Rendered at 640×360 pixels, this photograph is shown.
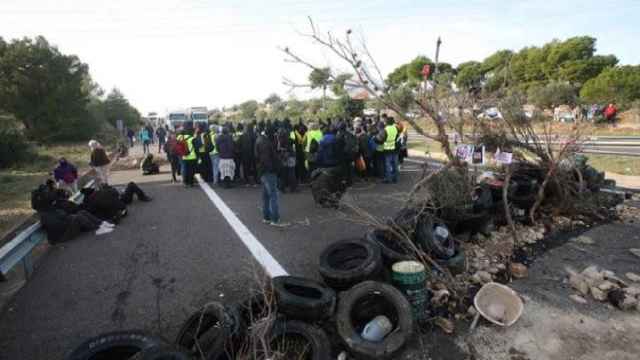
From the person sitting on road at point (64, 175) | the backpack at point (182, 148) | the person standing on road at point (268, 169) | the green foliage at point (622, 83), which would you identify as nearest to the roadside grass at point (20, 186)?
the person sitting on road at point (64, 175)

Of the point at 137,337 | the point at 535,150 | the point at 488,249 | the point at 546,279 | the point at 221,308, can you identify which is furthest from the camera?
the point at 535,150

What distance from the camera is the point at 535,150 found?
764 centimetres

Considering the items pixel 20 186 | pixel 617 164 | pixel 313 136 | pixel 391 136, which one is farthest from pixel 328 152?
pixel 617 164

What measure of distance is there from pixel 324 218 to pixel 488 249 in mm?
3077

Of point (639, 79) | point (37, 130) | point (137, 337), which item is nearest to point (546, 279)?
point (137, 337)

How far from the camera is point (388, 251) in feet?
16.2

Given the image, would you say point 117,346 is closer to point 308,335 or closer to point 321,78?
point 308,335

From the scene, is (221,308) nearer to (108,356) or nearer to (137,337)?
(137,337)

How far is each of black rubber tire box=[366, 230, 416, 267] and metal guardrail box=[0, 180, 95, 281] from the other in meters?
4.51

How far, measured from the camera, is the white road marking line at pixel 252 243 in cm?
525

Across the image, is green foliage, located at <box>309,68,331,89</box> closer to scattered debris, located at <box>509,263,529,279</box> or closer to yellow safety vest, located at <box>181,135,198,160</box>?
scattered debris, located at <box>509,263,529,279</box>

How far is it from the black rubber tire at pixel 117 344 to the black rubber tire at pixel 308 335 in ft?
3.15

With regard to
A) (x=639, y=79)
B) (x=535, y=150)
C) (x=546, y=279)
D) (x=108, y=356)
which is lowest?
(x=546, y=279)

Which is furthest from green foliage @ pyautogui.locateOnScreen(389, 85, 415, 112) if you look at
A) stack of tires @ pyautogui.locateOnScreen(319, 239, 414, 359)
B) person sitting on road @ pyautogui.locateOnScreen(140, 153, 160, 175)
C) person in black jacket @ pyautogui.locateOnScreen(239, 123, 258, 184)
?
person sitting on road @ pyautogui.locateOnScreen(140, 153, 160, 175)
